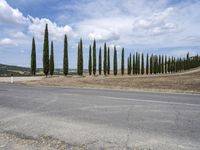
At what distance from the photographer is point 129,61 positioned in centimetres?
8500

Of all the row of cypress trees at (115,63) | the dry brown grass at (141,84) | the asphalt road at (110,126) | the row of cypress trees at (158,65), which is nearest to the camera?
the asphalt road at (110,126)

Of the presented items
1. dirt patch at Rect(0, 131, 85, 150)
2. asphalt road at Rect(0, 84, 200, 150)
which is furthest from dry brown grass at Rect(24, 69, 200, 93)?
dirt patch at Rect(0, 131, 85, 150)

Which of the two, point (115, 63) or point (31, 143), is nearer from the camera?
point (31, 143)

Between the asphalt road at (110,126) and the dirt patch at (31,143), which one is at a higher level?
the asphalt road at (110,126)

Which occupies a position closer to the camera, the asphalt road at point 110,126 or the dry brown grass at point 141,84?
the asphalt road at point 110,126

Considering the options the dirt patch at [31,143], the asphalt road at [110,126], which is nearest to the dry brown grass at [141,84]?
the asphalt road at [110,126]

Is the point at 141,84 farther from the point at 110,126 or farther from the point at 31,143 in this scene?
the point at 31,143

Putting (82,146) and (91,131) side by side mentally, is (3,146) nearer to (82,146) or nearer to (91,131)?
(82,146)

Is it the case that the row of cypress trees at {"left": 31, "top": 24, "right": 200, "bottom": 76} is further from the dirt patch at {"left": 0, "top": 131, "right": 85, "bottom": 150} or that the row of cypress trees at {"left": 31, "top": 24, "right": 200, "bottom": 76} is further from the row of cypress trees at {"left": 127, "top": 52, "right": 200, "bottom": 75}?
the dirt patch at {"left": 0, "top": 131, "right": 85, "bottom": 150}

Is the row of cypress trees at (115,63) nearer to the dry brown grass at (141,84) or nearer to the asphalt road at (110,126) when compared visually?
the dry brown grass at (141,84)

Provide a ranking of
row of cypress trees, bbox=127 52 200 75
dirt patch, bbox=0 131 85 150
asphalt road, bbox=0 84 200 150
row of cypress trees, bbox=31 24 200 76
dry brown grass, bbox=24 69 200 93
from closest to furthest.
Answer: dirt patch, bbox=0 131 85 150 → asphalt road, bbox=0 84 200 150 → dry brown grass, bbox=24 69 200 93 → row of cypress trees, bbox=31 24 200 76 → row of cypress trees, bbox=127 52 200 75

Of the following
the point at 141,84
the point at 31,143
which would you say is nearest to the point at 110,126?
the point at 31,143

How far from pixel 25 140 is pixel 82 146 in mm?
1371

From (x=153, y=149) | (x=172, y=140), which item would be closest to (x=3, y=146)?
(x=153, y=149)
